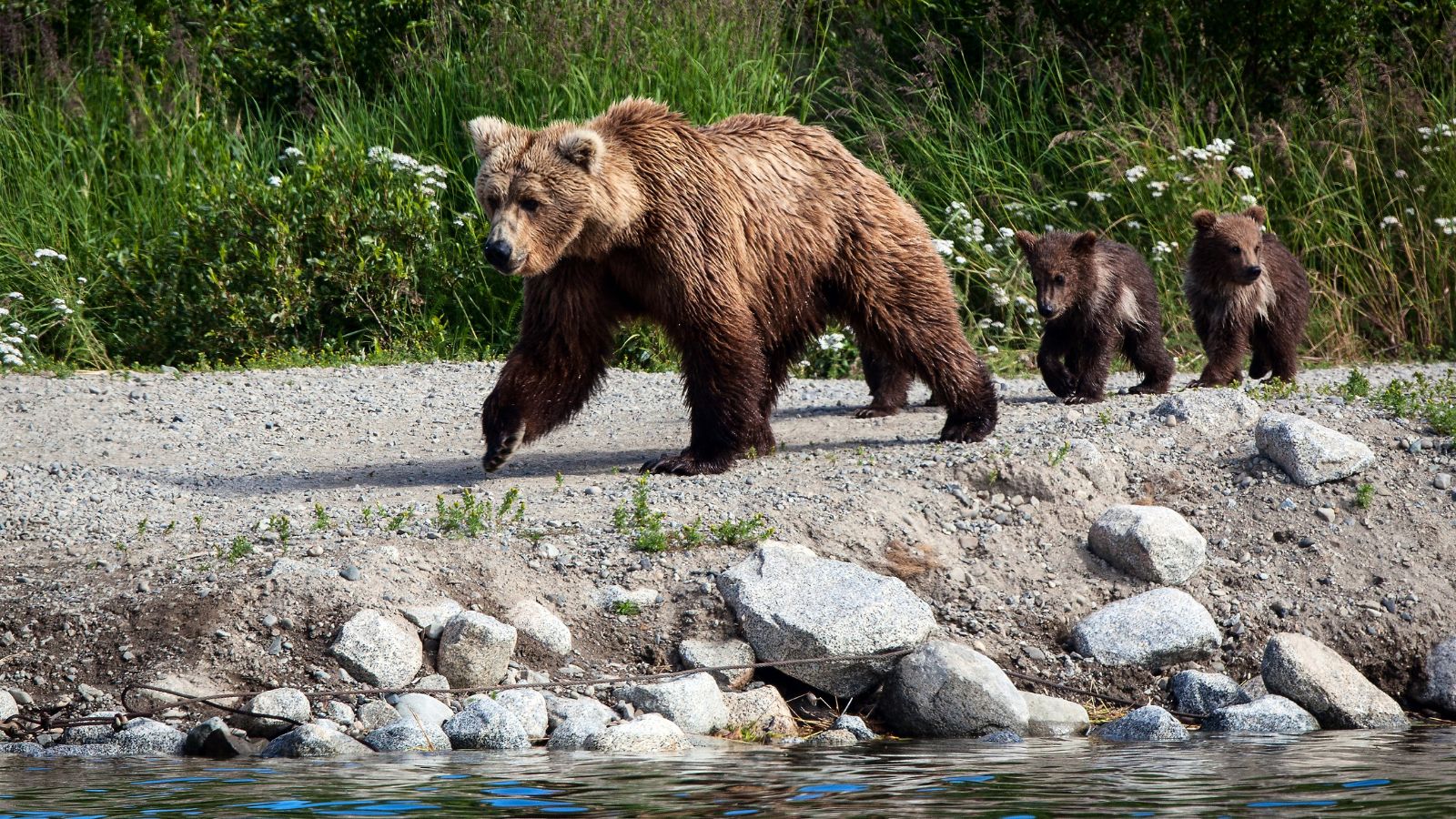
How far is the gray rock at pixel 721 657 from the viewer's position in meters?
5.21

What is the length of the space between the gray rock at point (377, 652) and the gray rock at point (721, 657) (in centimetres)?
82

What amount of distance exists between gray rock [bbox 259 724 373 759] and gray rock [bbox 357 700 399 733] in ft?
0.42

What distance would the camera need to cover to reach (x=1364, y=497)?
6.21 meters

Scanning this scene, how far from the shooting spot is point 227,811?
3.73 m

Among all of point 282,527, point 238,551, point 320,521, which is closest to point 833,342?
point 320,521

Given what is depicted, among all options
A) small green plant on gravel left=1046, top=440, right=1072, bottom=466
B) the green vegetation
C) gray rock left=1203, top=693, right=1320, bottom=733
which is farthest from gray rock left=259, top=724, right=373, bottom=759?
the green vegetation

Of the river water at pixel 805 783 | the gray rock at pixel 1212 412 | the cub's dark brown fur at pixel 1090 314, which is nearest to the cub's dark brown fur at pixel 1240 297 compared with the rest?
the cub's dark brown fur at pixel 1090 314

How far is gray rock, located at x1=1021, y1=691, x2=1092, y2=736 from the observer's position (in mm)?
5043

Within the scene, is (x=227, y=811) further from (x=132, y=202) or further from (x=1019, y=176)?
(x=1019, y=176)

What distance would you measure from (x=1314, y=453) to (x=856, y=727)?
94.0 inches

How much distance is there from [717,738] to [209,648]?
5.10 ft

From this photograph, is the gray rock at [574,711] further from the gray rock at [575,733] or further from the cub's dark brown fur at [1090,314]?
the cub's dark brown fur at [1090,314]

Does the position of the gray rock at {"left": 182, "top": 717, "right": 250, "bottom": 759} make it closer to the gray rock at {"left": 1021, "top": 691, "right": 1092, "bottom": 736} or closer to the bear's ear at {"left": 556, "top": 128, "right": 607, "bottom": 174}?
the gray rock at {"left": 1021, "top": 691, "right": 1092, "bottom": 736}

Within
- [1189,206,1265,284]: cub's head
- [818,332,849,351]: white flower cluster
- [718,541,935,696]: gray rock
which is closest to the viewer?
[718,541,935,696]: gray rock
